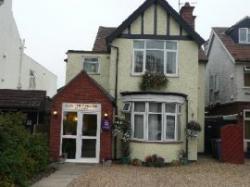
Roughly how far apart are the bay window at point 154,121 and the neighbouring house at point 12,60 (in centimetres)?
1200

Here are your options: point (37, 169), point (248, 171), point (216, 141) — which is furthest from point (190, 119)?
point (37, 169)

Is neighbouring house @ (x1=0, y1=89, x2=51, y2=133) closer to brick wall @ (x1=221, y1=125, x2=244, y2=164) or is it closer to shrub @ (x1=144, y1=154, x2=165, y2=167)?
shrub @ (x1=144, y1=154, x2=165, y2=167)

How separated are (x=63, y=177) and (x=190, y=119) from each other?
9.12 m

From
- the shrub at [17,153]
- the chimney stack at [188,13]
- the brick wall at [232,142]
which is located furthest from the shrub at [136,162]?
the chimney stack at [188,13]

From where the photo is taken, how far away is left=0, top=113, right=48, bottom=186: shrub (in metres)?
10.9

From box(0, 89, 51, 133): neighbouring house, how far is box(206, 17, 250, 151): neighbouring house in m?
10.6

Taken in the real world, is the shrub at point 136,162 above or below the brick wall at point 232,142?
below

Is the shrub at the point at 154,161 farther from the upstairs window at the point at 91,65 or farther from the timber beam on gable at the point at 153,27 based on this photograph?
the upstairs window at the point at 91,65

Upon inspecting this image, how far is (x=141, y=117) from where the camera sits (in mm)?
20625

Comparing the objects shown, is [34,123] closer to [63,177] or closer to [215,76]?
[63,177]

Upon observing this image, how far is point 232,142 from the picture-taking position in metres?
21.3

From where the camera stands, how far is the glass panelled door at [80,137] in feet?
65.7

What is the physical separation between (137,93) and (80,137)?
11.5 feet

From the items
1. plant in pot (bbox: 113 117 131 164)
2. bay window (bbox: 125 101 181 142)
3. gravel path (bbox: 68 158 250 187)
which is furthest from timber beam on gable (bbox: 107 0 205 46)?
gravel path (bbox: 68 158 250 187)
